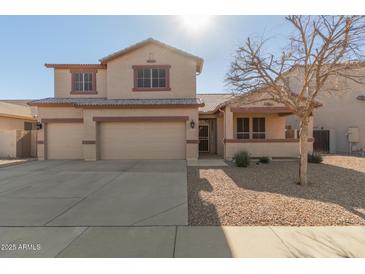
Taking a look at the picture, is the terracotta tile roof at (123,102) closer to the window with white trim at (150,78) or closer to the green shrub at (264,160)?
the window with white trim at (150,78)

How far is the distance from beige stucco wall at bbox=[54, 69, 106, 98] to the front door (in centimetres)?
812

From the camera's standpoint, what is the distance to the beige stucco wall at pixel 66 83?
16.2m

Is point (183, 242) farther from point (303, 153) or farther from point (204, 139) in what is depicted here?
point (204, 139)

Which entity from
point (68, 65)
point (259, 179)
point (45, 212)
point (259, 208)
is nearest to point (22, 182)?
point (45, 212)

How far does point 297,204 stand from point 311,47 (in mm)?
5130

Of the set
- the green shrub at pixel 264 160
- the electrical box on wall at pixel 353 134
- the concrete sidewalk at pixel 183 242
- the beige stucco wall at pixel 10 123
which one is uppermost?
the beige stucco wall at pixel 10 123

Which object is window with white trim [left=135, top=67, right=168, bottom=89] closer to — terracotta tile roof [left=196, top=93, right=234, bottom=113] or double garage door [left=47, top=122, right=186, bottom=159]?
double garage door [left=47, top=122, right=186, bottom=159]

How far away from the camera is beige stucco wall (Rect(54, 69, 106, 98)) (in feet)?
53.3

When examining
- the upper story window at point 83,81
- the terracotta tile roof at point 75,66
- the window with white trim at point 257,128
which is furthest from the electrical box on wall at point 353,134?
the upper story window at point 83,81

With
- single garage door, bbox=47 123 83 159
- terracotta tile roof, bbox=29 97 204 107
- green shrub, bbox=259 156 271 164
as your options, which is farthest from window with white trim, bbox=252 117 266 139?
single garage door, bbox=47 123 83 159

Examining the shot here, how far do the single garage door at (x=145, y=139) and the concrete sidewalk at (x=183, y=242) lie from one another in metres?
9.81

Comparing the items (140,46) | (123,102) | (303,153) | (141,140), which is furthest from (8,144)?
(303,153)

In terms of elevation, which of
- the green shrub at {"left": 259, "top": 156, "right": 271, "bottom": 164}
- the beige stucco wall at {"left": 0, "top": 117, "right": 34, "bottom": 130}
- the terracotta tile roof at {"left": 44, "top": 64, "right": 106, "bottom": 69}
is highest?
the terracotta tile roof at {"left": 44, "top": 64, "right": 106, "bottom": 69}

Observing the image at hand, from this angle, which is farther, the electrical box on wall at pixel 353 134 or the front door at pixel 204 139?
the front door at pixel 204 139
